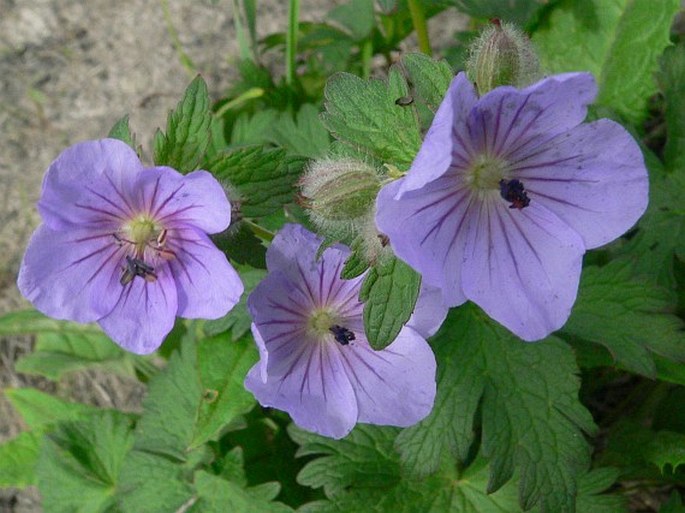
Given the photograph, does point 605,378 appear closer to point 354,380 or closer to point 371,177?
point 354,380

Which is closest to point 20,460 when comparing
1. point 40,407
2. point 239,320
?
point 40,407

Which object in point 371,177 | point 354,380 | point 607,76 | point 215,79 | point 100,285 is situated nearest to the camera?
point 371,177

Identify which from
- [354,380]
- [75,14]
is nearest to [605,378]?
[354,380]

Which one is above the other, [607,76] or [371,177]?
[371,177]

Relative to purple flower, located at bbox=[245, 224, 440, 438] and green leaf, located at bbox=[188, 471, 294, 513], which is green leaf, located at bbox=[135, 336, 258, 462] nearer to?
green leaf, located at bbox=[188, 471, 294, 513]

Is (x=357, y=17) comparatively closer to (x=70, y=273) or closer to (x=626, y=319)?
(x=626, y=319)

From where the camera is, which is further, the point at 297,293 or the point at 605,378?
the point at 605,378
